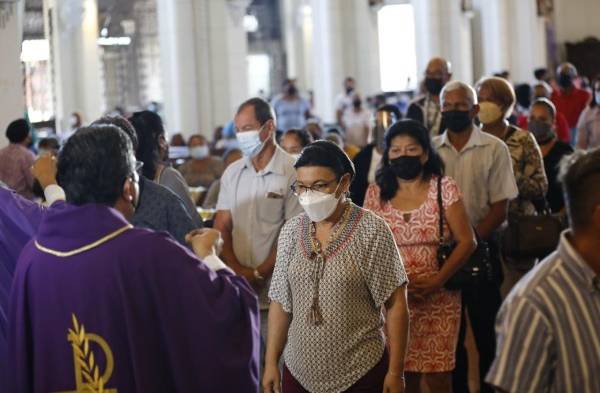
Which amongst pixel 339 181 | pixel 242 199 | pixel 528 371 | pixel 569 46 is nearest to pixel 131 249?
pixel 528 371

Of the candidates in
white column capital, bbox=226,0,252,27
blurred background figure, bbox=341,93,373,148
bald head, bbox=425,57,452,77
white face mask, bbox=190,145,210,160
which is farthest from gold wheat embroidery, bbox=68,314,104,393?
white column capital, bbox=226,0,252,27

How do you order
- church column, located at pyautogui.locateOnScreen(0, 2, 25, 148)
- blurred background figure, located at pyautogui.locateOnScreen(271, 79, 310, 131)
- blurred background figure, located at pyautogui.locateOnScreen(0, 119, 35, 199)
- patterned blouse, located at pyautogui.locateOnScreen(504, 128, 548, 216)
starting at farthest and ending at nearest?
blurred background figure, located at pyautogui.locateOnScreen(271, 79, 310, 131) → church column, located at pyautogui.locateOnScreen(0, 2, 25, 148) → blurred background figure, located at pyautogui.locateOnScreen(0, 119, 35, 199) → patterned blouse, located at pyautogui.locateOnScreen(504, 128, 548, 216)

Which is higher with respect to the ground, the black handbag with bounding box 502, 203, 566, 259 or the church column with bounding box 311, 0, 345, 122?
the church column with bounding box 311, 0, 345, 122

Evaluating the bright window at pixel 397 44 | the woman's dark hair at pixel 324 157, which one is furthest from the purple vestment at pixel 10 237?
the bright window at pixel 397 44

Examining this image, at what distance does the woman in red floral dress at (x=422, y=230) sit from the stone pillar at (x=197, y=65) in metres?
15.5

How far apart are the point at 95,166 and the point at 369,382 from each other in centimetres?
183

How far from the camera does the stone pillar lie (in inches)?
878

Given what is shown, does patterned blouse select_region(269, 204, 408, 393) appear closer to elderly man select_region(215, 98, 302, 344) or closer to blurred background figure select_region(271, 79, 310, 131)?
elderly man select_region(215, 98, 302, 344)

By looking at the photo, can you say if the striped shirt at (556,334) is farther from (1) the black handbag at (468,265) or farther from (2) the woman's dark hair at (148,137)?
(2) the woman's dark hair at (148,137)

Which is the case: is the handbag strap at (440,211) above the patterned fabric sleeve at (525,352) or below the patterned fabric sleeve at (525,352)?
above

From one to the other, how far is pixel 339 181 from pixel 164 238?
1.61 meters

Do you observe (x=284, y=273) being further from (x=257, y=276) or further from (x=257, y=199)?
(x=257, y=199)

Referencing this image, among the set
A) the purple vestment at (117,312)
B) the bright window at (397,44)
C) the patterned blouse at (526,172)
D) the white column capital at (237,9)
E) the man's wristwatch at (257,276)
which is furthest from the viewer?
the bright window at (397,44)

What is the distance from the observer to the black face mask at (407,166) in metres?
7.00
